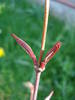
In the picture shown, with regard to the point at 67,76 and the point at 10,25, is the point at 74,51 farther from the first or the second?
the point at 10,25

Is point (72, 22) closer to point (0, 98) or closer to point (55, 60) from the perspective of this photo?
point (55, 60)

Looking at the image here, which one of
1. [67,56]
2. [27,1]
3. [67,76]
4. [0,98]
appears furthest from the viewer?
[27,1]

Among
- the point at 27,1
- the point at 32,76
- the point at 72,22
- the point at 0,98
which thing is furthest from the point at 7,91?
the point at 27,1

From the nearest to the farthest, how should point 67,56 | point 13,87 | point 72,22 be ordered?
point 13,87, point 67,56, point 72,22

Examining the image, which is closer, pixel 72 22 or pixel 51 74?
pixel 51 74

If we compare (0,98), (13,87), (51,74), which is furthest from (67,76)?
(0,98)

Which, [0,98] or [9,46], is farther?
[9,46]
